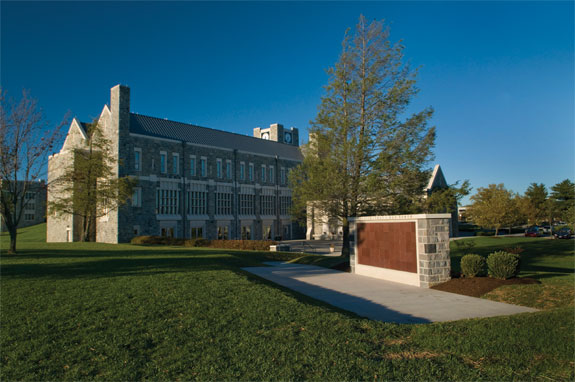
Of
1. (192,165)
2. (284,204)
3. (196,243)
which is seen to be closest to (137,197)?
(192,165)

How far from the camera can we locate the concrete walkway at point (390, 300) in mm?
8352

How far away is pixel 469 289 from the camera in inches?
428

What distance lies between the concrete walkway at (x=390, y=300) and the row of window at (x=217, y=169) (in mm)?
26966

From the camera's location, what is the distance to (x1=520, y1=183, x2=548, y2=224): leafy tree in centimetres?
4951

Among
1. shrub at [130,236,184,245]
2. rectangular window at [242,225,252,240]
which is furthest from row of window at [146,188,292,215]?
shrub at [130,236,184,245]

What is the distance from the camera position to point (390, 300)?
10.1 meters

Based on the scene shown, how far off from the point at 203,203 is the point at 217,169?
4413 millimetres

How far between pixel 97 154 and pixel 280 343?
30.4 m

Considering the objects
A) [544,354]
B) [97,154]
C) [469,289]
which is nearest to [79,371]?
[544,354]

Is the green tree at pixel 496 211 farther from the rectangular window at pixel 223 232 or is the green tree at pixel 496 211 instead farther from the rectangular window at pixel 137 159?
the rectangular window at pixel 137 159

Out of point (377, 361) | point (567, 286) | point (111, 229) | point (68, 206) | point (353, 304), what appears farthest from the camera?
point (111, 229)

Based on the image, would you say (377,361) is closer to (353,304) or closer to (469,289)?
(353,304)

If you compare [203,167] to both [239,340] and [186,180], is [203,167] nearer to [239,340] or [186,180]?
[186,180]

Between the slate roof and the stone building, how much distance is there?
113mm
